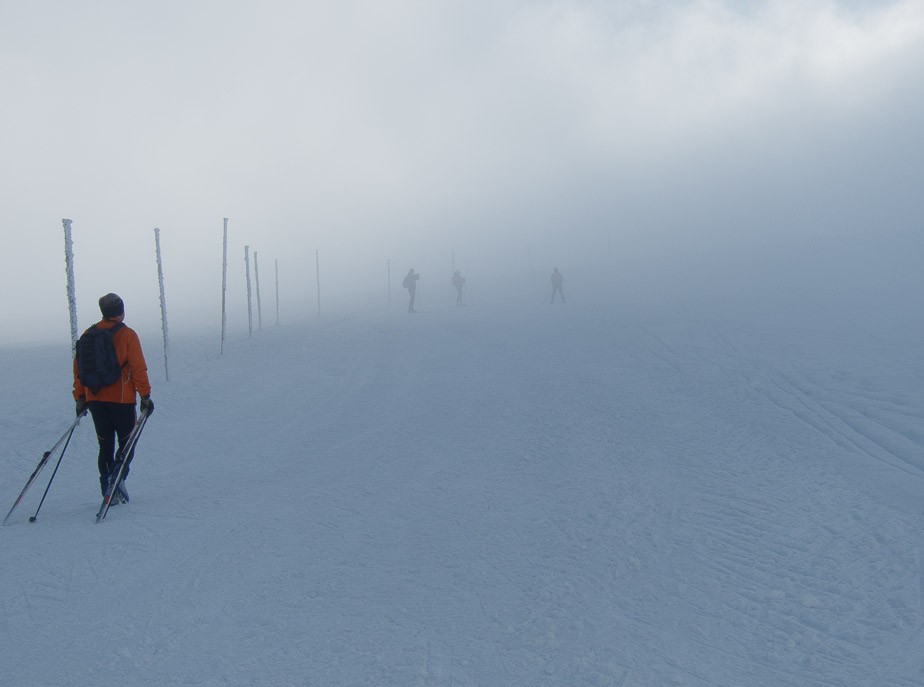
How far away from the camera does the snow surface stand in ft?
12.2

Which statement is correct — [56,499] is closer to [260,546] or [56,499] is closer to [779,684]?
[260,546]

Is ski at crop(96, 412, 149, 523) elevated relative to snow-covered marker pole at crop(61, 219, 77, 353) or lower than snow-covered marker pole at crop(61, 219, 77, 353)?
lower

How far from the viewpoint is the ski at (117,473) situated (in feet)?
19.8

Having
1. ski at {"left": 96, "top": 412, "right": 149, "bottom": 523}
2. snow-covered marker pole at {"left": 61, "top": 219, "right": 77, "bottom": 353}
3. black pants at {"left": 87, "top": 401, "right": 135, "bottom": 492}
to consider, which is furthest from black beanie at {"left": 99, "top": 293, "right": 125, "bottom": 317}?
snow-covered marker pole at {"left": 61, "top": 219, "right": 77, "bottom": 353}

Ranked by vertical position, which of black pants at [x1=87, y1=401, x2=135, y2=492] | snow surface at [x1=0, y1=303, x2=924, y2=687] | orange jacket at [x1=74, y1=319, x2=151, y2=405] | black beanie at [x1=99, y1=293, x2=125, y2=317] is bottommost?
snow surface at [x1=0, y1=303, x2=924, y2=687]

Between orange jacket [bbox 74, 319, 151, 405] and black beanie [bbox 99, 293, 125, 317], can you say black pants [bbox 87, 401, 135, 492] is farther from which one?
black beanie [bbox 99, 293, 125, 317]

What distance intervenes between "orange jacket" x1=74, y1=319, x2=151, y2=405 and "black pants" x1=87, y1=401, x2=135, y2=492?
0.07m

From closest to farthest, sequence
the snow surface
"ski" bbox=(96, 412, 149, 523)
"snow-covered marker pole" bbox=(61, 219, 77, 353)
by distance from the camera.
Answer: the snow surface
"ski" bbox=(96, 412, 149, 523)
"snow-covered marker pole" bbox=(61, 219, 77, 353)

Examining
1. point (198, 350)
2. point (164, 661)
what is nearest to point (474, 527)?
point (164, 661)

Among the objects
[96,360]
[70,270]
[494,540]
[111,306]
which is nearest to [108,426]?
[96,360]

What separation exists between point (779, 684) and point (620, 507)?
266 centimetres

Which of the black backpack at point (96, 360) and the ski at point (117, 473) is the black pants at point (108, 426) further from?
the black backpack at point (96, 360)

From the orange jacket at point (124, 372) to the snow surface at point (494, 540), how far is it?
1.06 m

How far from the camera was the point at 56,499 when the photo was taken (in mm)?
7000
